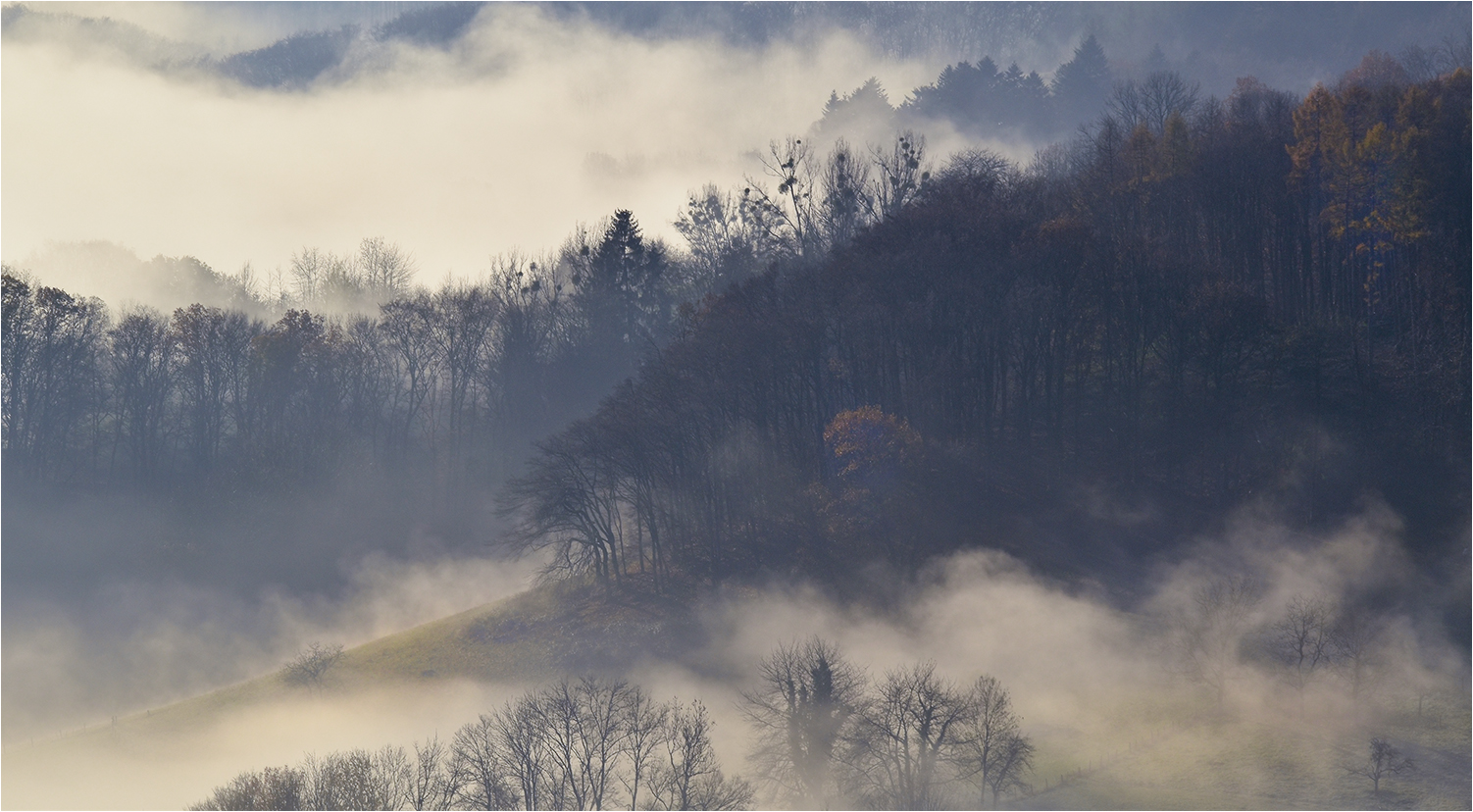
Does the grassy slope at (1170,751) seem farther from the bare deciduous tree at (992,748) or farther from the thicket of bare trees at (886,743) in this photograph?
the thicket of bare trees at (886,743)

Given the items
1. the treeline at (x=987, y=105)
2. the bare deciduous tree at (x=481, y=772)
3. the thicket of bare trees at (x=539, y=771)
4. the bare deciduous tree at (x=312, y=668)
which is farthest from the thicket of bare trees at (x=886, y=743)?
the treeline at (x=987, y=105)

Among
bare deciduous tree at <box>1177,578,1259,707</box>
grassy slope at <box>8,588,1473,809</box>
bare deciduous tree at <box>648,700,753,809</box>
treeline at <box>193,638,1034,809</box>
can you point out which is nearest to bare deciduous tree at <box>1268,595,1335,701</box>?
bare deciduous tree at <box>1177,578,1259,707</box>

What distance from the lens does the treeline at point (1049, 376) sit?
65.3 m

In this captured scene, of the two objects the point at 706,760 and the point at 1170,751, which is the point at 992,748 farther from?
the point at 706,760

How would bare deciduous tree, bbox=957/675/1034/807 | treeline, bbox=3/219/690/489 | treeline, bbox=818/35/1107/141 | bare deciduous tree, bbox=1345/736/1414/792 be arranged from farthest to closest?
treeline, bbox=818/35/1107/141 < treeline, bbox=3/219/690/489 < bare deciduous tree, bbox=957/675/1034/807 < bare deciduous tree, bbox=1345/736/1414/792

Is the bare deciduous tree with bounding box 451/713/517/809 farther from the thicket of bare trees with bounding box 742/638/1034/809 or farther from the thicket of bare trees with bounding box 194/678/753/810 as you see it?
the thicket of bare trees with bounding box 742/638/1034/809

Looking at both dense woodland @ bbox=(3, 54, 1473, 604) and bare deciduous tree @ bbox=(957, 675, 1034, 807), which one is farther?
dense woodland @ bbox=(3, 54, 1473, 604)

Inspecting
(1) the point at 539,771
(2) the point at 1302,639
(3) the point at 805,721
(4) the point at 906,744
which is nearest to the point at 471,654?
(1) the point at 539,771

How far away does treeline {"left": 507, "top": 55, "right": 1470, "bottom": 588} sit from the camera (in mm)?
65312

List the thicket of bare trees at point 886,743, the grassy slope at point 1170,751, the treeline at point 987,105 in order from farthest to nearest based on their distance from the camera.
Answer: the treeline at point 987,105, the thicket of bare trees at point 886,743, the grassy slope at point 1170,751

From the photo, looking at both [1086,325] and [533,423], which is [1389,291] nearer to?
[1086,325]

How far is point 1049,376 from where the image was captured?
7006 centimetres

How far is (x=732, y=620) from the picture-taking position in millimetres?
61875

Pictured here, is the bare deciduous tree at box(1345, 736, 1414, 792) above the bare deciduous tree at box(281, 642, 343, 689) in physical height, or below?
below
